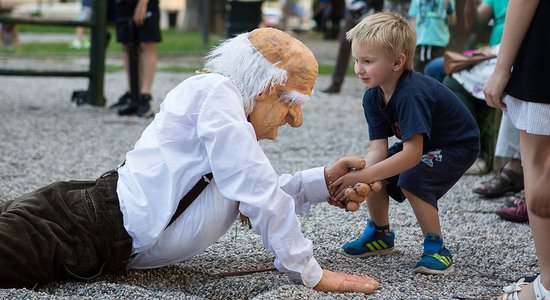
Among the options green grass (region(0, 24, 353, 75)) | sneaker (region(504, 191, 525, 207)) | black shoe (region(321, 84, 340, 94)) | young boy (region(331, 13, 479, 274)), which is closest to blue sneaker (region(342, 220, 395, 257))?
young boy (region(331, 13, 479, 274))

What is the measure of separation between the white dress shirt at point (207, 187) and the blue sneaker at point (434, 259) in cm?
50

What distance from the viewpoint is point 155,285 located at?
2883mm

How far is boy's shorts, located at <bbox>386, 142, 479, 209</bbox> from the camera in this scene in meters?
3.08

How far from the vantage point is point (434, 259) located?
3.08m

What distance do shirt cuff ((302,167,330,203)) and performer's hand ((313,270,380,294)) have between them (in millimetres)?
382

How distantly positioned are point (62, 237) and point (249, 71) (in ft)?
2.62

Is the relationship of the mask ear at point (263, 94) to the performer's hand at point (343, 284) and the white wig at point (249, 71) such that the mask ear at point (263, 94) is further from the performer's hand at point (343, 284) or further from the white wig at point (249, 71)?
the performer's hand at point (343, 284)

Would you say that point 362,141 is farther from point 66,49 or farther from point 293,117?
point 66,49

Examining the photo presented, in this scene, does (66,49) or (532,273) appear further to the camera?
(66,49)

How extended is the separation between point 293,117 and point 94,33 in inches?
229

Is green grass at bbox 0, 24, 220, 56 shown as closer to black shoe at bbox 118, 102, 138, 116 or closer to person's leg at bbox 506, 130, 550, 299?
black shoe at bbox 118, 102, 138, 116

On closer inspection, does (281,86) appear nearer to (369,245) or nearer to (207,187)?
(207,187)

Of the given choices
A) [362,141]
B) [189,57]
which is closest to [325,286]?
[362,141]

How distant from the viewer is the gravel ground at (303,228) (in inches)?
111
